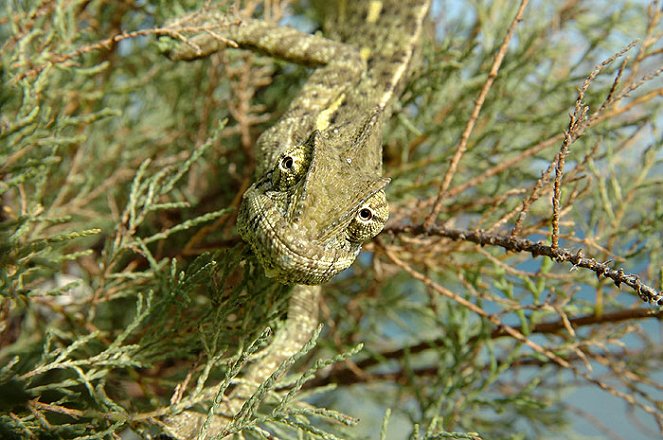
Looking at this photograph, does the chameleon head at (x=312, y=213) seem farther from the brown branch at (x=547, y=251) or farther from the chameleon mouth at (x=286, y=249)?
the brown branch at (x=547, y=251)

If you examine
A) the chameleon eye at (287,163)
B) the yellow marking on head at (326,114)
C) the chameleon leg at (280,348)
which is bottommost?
the chameleon leg at (280,348)

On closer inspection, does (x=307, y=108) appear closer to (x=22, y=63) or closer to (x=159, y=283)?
(x=159, y=283)

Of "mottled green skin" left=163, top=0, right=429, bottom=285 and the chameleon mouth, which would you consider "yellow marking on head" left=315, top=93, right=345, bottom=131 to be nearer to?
"mottled green skin" left=163, top=0, right=429, bottom=285

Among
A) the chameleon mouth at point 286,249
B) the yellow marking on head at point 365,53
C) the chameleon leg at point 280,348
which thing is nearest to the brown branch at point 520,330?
the chameleon leg at point 280,348

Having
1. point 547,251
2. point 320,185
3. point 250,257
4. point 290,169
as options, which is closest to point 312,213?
point 320,185

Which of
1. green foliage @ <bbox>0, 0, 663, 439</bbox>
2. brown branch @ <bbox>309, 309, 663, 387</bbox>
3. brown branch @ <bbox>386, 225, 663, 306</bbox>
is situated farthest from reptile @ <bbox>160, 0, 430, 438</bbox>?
brown branch @ <bbox>309, 309, 663, 387</bbox>

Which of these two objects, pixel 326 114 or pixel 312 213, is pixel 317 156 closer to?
pixel 312 213

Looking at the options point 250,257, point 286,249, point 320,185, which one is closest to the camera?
point 286,249
